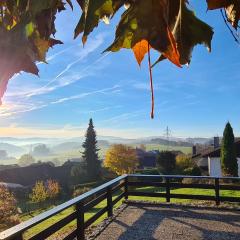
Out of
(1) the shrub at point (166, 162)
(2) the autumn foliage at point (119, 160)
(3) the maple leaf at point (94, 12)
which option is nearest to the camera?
(3) the maple leaf at point (94, 12)

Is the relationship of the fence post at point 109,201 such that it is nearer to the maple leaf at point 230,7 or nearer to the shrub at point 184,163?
→ the maple leaf at point 230,7

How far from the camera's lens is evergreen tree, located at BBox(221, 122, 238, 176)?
32.2 metres

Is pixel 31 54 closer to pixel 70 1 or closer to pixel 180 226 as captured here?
pixel 70 1

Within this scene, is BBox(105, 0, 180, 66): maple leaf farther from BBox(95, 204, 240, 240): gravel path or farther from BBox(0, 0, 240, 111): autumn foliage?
BBox(95, 204, 240, 240): gravel path

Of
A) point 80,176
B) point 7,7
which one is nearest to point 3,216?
point 7,7

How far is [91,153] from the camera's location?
61188mm

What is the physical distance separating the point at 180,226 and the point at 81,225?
263 cm

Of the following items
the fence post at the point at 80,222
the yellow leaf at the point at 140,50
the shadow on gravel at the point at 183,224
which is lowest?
the shadow on gravel at the point at 183,224

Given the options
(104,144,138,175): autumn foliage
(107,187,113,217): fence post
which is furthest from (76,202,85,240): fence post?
(104,144,138,175): autumn foliage

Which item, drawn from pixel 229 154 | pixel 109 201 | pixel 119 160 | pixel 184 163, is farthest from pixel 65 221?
pixel 119 160

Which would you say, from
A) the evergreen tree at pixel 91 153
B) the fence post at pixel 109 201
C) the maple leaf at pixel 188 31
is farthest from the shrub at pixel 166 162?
the maple leaf at pixel 188 31

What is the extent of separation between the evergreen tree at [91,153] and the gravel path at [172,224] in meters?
47.8

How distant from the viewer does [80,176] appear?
189 ft

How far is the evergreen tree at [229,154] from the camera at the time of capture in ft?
105
